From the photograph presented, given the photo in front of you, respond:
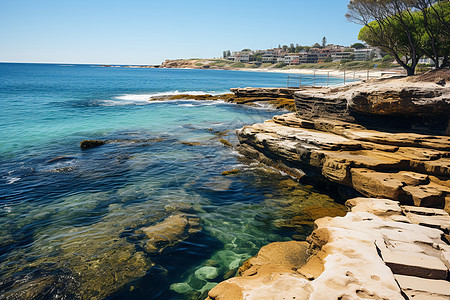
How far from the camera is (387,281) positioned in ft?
14.8

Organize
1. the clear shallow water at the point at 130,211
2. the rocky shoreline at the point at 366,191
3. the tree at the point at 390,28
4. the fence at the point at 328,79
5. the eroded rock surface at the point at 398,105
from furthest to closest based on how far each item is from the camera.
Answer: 1. the fence at the point at 328,79
2. the tree at the point at 390,28
3. the eroded rock surface at the point at 398,105
4. the clear shallow water at the point at 130,211
5. the rocky shoreline at the point at 366,191

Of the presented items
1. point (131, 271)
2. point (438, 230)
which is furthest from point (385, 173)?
point (131, 271)

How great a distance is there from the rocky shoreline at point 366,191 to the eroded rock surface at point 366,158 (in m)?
0.03

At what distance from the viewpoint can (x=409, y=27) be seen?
24.8 metres

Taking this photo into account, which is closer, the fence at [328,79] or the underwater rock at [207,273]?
the underwater rock at [207,273]

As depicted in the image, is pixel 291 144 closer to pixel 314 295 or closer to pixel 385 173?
pixel 385 173

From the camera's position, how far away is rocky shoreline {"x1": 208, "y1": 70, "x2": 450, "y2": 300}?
15.0ft

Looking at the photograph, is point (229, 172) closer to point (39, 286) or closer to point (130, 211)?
point (130, 211)

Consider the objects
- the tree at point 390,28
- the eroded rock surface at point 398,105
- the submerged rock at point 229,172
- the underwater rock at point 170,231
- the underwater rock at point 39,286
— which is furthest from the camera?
→ the tree at point 390,28

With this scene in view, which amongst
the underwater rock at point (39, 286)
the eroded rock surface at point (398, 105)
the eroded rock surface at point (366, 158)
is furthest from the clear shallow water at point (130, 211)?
the eroded rock surface at point (398, 105)

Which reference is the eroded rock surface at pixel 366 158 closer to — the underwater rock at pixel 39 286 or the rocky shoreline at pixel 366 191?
the rocky shoreline at pixel 366 191

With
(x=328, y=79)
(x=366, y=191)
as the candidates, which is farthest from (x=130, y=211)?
(x=328, y=79)

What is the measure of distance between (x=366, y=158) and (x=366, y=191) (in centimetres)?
154

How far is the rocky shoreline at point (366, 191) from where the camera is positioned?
4.58 meters
